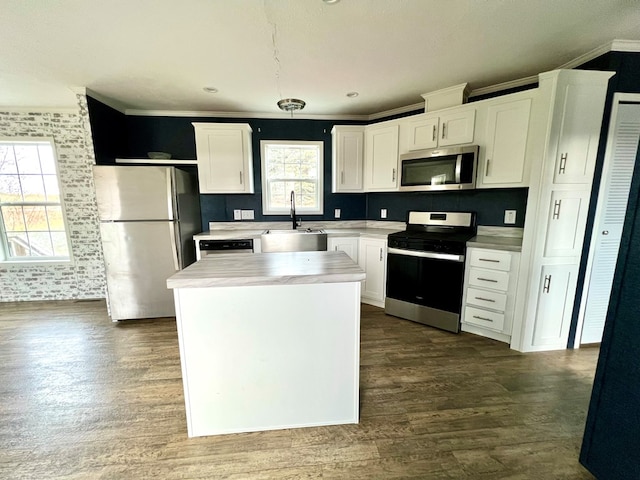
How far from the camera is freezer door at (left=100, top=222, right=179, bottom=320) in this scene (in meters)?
2.99

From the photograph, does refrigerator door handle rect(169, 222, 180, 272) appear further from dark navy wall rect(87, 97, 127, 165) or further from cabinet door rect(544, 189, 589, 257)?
cabinet door rect(544, 189, 589, 257)

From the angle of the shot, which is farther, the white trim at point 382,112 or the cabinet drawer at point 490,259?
the cabinet drawer at point 490,259

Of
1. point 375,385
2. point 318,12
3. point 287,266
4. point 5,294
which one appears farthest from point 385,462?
point 5,294

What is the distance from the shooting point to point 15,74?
2.49m

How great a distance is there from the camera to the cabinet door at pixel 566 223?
2.17 metres

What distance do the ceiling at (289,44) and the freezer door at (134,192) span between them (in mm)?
917

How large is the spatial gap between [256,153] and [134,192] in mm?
1619

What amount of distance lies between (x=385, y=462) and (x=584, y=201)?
259 centimetres

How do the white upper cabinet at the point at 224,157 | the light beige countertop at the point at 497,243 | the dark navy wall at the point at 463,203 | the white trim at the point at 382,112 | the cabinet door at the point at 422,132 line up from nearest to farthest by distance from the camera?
1. the white trim at the point at 382,112
2. the light beige countertop at the point at 497,243
3. the dark navy wall at the point at 463,203
4. the cabinet door at the point at 422,132
5. the white upper cabinet at the point at 224,157

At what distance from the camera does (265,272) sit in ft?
4.74

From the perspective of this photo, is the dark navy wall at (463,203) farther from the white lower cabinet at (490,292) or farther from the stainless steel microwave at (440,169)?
the white lower cabinet at (490,292)

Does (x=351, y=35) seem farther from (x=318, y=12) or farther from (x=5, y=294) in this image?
(x=5, y=294)

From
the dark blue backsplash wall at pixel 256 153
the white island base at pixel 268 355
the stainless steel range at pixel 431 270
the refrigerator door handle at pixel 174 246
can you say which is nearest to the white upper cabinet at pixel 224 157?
the dark blue backsplash wall at pixel 256 153

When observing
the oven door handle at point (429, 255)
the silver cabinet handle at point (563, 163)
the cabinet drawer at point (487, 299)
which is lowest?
the cabinet drawer at point (487, 299)
